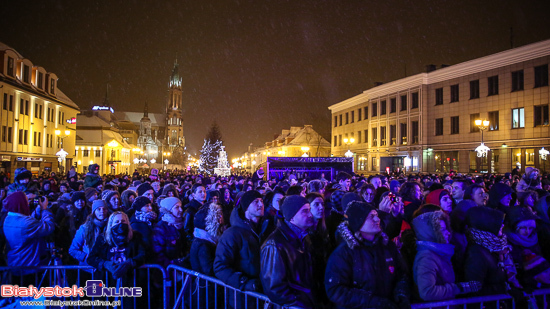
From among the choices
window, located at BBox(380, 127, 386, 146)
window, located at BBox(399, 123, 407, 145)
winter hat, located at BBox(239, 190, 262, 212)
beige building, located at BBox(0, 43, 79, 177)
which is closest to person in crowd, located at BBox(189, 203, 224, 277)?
winter hat, located at BBox(239, 190, 262, 212)

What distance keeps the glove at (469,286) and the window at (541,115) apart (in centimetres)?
2905

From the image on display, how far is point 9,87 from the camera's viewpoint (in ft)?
107

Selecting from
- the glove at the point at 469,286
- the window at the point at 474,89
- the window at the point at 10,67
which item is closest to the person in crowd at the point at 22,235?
the glove at the point at 469,286

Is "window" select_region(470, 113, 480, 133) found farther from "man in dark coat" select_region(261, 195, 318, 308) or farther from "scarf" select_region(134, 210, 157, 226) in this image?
"man in dark coat" select_region(261, 195, 318, 308)

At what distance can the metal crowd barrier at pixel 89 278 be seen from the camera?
5082 millimetres

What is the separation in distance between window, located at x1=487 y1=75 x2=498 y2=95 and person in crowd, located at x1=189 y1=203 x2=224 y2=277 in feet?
106

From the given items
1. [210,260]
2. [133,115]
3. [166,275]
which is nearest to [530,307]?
[210,260]

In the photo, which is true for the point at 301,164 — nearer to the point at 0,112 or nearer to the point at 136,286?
the point at 136,286

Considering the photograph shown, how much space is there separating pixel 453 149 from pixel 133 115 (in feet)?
557

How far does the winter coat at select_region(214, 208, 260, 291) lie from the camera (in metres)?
3.93

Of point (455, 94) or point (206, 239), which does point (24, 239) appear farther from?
point (455, 94)

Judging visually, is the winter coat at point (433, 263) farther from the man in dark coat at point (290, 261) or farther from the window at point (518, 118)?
the window at point (518, 118)

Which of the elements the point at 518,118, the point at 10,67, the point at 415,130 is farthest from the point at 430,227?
the point at 10,67

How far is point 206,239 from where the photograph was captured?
4.77 metres
